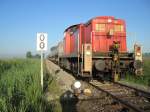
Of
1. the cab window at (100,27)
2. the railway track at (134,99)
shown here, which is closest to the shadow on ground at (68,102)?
the railway track at (134,99)

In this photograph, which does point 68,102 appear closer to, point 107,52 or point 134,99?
→ point 134,99

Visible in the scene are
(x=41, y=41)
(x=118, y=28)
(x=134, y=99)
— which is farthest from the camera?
(x=118, y=28)

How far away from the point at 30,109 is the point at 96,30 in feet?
27.4

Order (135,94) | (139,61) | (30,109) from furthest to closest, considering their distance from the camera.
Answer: (139,61) → (135,94) → (30,109)

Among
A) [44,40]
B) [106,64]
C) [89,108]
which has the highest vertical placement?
[44,40]

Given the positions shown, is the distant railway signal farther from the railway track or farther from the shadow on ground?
the railway track

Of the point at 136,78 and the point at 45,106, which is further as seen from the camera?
the point at 136,78

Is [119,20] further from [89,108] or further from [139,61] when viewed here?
[89,108]

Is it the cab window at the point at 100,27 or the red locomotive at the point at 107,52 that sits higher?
the cab window at the point at 100,27

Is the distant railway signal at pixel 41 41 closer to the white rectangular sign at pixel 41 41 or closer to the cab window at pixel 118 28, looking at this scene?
the white rectangular sign at pixel 41 41

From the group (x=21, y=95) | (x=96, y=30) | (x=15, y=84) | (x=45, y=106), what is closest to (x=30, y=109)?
(x=45, y=106)

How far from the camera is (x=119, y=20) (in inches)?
567

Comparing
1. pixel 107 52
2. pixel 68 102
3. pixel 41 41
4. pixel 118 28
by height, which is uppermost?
pixel 118 28

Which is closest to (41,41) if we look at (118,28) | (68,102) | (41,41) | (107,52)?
(41,41)
